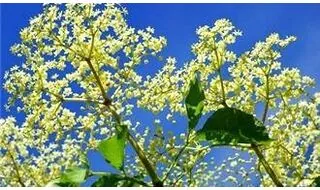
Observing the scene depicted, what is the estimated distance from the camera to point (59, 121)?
504 centimetres

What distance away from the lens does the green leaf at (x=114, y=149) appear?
127cm

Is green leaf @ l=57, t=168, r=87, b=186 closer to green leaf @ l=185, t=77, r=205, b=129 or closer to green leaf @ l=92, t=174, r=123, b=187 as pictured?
green leaf @ l=92, t=174, r=123, b=187

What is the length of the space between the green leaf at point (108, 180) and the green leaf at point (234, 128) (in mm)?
245

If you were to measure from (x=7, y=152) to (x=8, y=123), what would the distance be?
2.12ft

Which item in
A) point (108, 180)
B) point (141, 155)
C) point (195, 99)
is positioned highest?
point (141, 155)

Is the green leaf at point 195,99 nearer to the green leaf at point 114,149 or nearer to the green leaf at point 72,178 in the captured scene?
the green leaf at point 114,149

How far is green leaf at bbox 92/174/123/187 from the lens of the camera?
4.22 ft

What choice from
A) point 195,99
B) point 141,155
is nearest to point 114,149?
point 195,99

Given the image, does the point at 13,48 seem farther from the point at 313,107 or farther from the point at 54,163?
the point at 313,107

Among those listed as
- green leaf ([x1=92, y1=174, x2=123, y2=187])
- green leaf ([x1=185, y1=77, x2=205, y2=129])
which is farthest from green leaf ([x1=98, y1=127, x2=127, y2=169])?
green leaf ([x1=185, y1=77, x2=205, y2=129])

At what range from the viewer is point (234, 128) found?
1.26 metres

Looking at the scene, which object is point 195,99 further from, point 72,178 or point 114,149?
point 72,178

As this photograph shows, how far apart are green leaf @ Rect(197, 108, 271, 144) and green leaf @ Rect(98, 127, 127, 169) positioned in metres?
0.21

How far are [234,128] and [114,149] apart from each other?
0.96 ft
